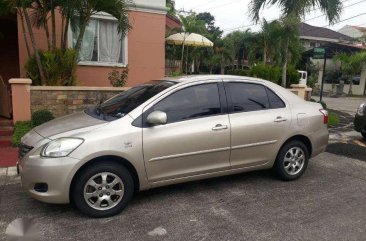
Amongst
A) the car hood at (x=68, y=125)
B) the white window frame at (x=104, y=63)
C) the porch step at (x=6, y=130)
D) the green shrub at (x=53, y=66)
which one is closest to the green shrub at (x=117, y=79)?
the white window frame at (x=104, y=63)

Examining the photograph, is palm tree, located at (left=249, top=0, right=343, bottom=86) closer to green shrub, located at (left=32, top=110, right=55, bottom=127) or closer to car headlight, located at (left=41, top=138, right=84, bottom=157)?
green shrub, located at (left=32, top=110, right=55, bottom=127)

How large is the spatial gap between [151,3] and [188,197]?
771 centimetres

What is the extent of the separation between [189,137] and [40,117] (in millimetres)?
4368

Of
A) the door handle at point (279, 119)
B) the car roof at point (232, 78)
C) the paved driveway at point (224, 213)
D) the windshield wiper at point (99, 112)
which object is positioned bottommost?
the paved driveway at point (224, 213)

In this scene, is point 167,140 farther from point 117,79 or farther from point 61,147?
point 117,79

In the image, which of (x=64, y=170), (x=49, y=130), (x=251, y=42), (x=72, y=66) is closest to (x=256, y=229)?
(x=64, y=170)

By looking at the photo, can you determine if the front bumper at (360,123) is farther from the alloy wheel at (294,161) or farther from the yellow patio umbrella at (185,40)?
the yellow patio umbrella at (185,40)

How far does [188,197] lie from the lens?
457 centimetres

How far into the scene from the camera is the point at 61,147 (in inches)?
148

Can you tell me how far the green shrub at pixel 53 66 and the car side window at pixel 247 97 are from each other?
4893 millimetres

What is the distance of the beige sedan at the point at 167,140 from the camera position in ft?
12.5

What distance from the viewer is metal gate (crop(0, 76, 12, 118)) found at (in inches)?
326

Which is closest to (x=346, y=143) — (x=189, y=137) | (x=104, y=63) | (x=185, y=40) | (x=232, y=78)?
Answer: (x=232, y=78)

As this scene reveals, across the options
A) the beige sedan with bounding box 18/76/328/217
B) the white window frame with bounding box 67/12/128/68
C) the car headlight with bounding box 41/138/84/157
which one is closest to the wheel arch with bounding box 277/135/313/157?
the beige sedan with bounding box 18/76/328/217
